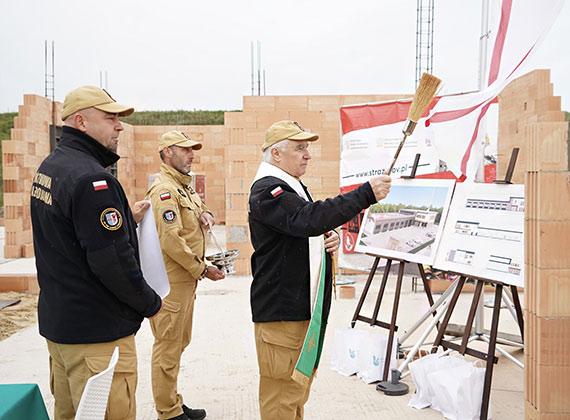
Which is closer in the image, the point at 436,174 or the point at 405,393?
the point at 405,393

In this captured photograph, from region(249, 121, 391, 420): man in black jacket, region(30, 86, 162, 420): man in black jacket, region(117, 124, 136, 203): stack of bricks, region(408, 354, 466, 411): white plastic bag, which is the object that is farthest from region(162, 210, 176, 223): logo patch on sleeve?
region(117, 124, 136, 203): stack of bricks

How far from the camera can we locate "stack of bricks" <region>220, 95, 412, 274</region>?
8.65m

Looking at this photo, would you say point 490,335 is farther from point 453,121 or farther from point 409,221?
point 453,121

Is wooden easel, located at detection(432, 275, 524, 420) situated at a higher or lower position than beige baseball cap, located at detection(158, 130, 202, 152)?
lower

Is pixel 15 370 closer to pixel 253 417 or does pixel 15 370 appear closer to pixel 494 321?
pixel 253 417

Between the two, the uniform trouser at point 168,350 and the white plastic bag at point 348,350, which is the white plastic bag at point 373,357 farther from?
the uniform trouser at point 168,350

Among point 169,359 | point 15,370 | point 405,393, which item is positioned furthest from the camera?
point 15,370

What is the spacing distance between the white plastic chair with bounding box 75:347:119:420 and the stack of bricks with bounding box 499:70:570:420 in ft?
6.59

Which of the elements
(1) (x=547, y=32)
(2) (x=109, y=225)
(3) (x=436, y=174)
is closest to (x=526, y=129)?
(1) (x=547, y=32)

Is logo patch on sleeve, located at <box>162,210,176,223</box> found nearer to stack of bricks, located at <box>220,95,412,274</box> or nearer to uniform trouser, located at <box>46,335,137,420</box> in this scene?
uniform trouser, located at <box>46,335,137,420</box>

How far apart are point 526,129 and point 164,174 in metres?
2.24

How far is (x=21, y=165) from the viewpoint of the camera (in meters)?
11.2

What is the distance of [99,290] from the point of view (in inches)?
84.8

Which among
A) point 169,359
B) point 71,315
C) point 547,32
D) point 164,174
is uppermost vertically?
point 547,32
